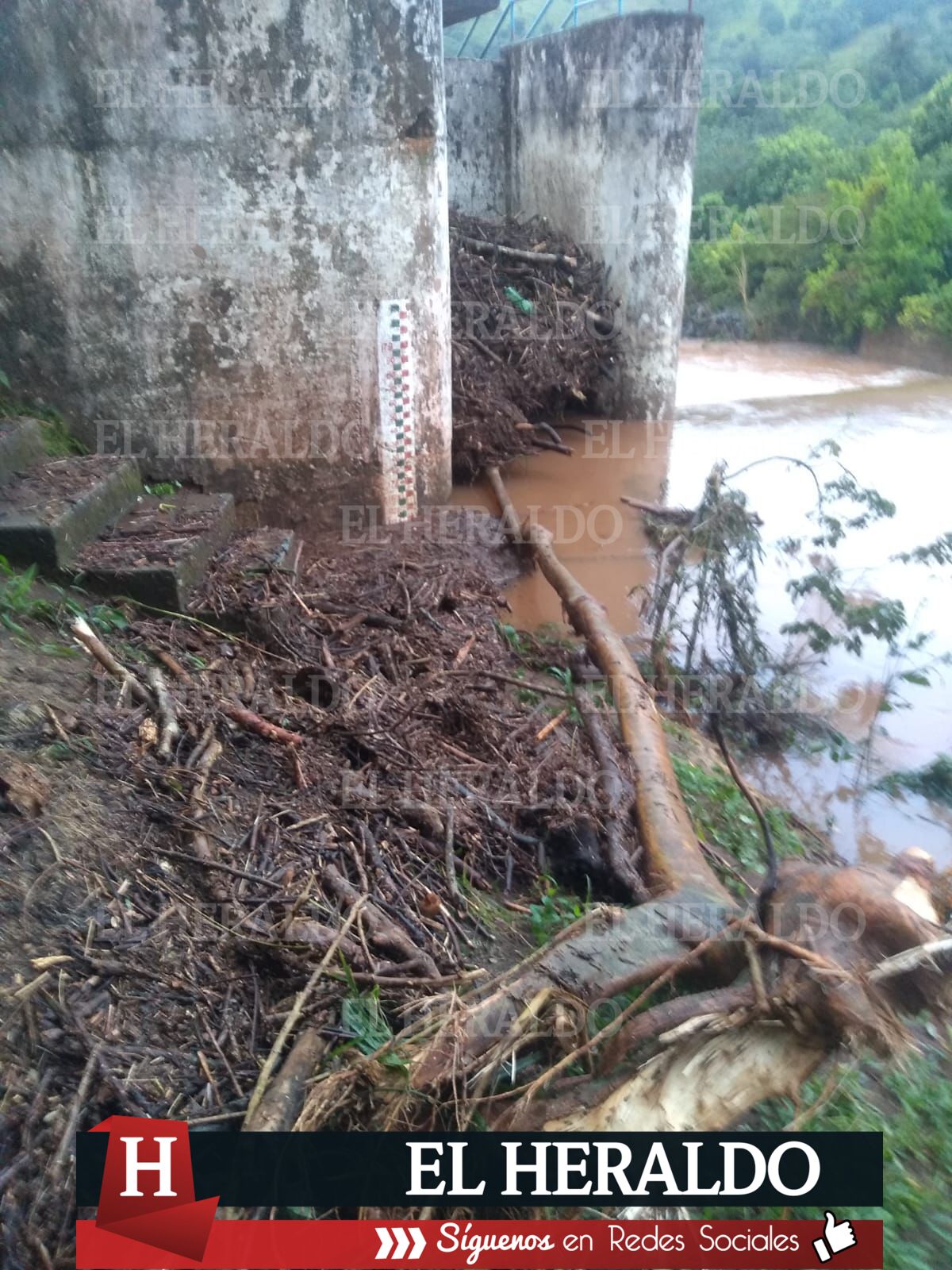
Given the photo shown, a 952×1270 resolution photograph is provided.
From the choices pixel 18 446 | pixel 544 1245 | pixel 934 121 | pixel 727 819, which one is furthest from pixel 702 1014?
pixel 934 121

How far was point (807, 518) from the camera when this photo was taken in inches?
270

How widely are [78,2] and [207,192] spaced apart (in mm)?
995

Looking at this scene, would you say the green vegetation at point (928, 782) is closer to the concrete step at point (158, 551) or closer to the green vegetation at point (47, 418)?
the concrete step at point (158, 551)

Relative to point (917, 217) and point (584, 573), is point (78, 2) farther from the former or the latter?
point (917, 217)

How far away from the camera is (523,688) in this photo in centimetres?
465

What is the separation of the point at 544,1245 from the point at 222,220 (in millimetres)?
4987

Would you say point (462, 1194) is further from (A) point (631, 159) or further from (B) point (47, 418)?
(A) point (631, 159)

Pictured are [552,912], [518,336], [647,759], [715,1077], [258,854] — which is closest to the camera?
[715,1077]

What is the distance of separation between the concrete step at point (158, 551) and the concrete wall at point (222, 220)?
64 centimetres

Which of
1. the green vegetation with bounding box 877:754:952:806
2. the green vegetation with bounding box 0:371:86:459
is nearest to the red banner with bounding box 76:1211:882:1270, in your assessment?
the green vegetation with bounding box 877:754:952:806

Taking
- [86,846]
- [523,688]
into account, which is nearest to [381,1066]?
[86,846]

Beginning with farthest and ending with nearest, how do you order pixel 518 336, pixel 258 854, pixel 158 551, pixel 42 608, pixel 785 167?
pixel 785 167, pixel 518 336, pixel 158 551, pixel 42 608, pixel 258 854

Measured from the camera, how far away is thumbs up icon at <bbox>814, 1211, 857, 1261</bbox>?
190 centimetres

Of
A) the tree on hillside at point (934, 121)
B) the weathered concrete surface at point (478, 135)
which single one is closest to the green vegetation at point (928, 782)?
the weathered concrete surface at point (478, 135)
